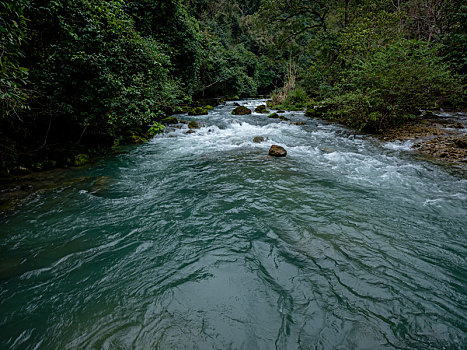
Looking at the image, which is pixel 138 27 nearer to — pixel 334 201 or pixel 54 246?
pixel 54 246

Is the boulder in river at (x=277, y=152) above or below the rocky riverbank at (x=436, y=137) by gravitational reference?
above

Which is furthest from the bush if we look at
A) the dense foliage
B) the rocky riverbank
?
the rocky riverbank

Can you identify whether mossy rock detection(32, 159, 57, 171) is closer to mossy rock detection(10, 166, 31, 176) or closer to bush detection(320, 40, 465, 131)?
mossy rock detection(10, 166, 31, 176)

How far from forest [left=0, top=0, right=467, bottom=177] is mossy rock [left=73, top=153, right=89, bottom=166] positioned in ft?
0.13

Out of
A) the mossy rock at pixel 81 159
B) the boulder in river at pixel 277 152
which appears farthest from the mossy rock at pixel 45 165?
the boulder in river at pixel 277 152

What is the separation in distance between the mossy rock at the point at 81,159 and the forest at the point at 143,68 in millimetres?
39

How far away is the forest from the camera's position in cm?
450

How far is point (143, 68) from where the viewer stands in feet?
20.3

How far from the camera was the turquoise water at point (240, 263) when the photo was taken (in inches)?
73.0

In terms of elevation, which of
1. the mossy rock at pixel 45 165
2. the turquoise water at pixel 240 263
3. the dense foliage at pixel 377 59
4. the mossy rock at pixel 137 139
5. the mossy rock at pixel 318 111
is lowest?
the mossy rock at pixel 318 111

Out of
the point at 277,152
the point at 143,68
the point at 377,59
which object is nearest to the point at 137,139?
the point at 143,68

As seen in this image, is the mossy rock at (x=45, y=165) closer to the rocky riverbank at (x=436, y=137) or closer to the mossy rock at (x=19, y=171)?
the mossy rock at (x=19, y=171)

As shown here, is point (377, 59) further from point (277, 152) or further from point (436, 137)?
point (277, 152)

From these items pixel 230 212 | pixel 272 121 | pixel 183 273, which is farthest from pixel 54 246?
pixel 272 121
